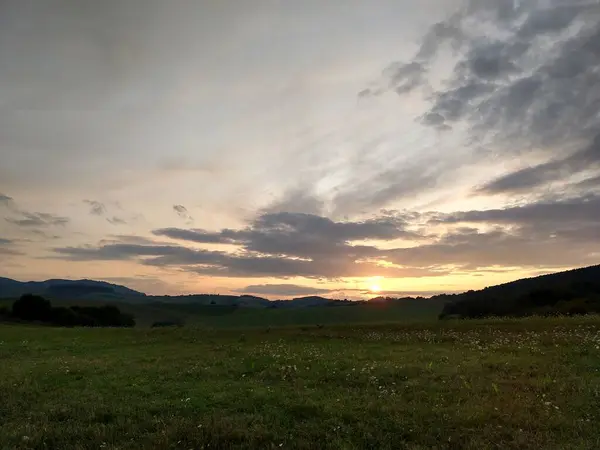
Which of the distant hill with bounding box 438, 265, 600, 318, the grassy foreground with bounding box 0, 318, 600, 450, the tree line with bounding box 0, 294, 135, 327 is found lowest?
the grassy foreground with bounding box 0, 318, 600, 450

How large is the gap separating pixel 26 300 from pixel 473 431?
103902mm

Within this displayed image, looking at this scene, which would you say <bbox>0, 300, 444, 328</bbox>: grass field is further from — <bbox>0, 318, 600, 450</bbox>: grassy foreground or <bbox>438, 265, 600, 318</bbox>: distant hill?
<bbox>0, 318, 600, 450</bbox>: grassy foreground

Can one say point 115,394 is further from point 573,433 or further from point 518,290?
point 518,290

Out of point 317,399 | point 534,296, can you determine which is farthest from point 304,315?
point 317,399

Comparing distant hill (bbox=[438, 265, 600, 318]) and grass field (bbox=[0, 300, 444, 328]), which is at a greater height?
distant hill (bbox=[438, 265, 600, 318])

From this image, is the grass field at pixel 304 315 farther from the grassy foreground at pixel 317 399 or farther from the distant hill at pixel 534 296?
the grassy foreground at pixel 317 399

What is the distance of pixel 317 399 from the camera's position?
1420cm

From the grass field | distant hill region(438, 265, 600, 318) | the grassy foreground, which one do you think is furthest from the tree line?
the grassy foreground

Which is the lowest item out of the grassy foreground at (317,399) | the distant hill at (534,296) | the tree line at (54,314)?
the grassy foreground at (317,399)

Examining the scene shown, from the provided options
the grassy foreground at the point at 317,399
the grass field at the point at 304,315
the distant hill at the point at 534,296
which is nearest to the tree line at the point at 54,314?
the grass field at the point at 304,315

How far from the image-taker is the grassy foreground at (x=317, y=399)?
10703 mm

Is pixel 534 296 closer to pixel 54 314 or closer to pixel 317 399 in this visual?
pixel 317 399

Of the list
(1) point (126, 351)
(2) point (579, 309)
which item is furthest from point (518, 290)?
(1) point (126, 351)

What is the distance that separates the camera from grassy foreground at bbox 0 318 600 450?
35.1ft
